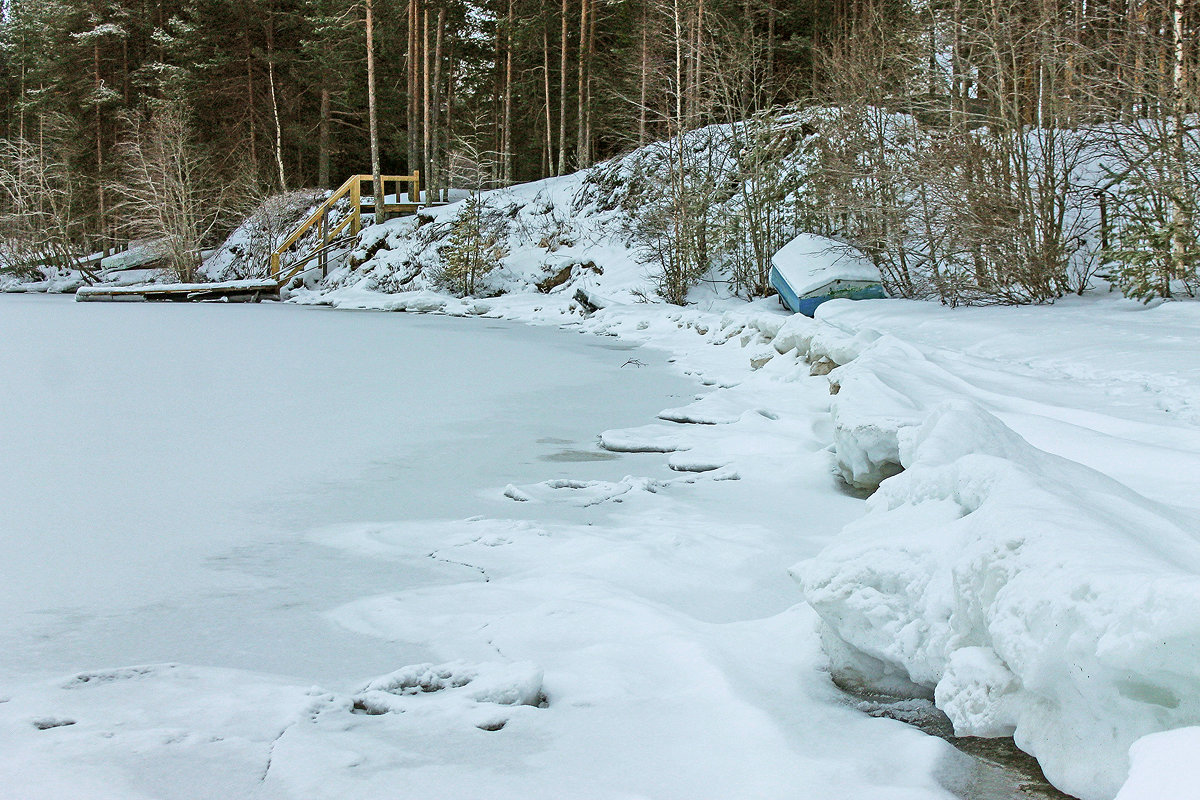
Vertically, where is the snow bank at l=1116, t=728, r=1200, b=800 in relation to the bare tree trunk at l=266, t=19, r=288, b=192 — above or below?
below

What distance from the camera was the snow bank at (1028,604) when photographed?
1.32m

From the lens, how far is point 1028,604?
1511 millimetres

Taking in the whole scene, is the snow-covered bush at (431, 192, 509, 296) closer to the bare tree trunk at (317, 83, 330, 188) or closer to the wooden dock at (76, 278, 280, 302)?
the wooden dock at (76, 278, 280, 302)

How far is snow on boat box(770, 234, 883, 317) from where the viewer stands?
1000cm

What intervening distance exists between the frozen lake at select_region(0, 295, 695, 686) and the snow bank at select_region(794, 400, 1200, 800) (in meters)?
1.20

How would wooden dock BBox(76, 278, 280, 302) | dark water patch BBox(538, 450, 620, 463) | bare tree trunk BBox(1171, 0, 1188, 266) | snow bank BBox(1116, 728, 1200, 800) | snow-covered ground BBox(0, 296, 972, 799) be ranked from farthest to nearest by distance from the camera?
1. wooden dock BBox(76, 278, 280, 302)
2. bare tree trunk BBox(1171, 0, 1188, 266)
3. dark water patch BBox(538, 450, 620, 463)
4. snow-covered ground BBox(0, 296, 972, 799)
5. snow bank BBox(1116, 728, 1200, 800)

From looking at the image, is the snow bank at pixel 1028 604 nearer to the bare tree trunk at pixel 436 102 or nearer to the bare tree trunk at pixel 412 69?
the bare tree trunk at pixel 436 102

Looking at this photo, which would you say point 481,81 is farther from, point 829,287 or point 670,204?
point 829,287

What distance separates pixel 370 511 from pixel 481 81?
2795 cm

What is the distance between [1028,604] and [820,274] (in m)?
9.00

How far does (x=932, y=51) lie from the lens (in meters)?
9.57

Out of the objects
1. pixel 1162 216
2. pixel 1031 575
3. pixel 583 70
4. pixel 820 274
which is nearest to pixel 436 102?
pixel 583 70

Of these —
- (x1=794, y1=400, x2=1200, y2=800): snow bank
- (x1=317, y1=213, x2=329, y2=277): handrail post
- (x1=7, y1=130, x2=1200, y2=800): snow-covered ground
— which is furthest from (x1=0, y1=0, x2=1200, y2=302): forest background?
(x1=794, y1=400, x2=1200, y2=800): snow bank

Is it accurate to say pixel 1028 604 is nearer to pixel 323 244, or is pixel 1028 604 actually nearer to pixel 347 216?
pixel 323 244
